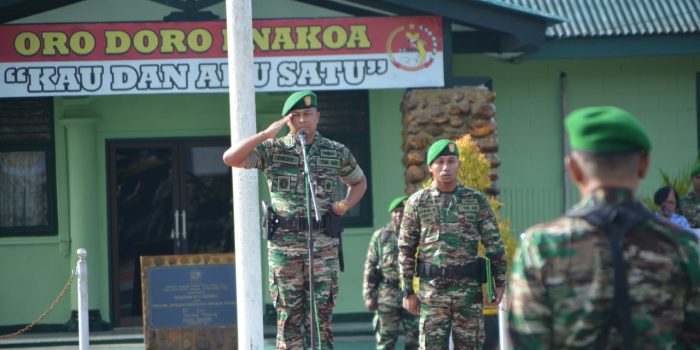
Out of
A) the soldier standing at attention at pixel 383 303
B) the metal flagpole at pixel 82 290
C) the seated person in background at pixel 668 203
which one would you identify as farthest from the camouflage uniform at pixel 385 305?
the seated person in background at pixel 668 203

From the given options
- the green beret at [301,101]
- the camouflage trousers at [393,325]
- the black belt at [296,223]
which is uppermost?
the green beret at [301,101]

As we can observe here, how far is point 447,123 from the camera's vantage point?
40.7 feet

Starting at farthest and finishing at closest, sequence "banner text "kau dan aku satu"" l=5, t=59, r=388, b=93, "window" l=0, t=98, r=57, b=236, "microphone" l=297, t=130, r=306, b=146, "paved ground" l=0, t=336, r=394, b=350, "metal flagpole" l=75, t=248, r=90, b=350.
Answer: "window" l=0, t=98, r=57, b=236 → "paved ground" l=0, t=336, r=394, b=350 → "banner text "kau dan aku satu"" l=5, t=59, r=388, b=93 → "metal flagpole" l=75, t=248, r=90, b=350 → "microphone" l=297, t=130, r=306, b=146

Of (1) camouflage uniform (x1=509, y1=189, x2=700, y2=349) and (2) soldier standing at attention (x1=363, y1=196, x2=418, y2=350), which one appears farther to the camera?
(2) soldier standing at attention (x1=363, y1=196, x2=418, y2=350)

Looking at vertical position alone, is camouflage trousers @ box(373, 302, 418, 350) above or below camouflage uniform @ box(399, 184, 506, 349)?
below

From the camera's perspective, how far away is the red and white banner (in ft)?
38.9

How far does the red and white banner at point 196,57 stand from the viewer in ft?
38.9

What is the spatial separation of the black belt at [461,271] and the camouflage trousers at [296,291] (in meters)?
0.78

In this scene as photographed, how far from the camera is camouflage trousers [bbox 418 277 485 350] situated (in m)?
8.19

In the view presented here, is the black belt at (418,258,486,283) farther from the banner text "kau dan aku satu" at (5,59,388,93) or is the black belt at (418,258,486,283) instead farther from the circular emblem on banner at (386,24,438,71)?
the banner text "kau dan aku satu" at (5,59,388,93)

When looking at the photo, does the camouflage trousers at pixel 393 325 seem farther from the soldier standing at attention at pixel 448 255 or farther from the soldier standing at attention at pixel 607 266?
the soldier standing at attention at pixel 607 266

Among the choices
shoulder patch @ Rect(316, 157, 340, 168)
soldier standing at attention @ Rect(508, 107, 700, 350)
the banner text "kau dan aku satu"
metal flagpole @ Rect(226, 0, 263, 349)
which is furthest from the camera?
the banner text "kau dan aku satu"

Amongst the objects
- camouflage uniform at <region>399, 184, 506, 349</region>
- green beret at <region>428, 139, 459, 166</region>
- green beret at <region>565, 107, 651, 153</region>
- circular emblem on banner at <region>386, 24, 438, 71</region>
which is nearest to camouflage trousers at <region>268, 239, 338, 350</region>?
camouflage uniform at <region>399, 184, 506, 349</region>

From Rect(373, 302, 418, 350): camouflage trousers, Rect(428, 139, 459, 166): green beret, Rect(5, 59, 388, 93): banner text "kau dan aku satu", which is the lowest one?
→ Rect(373, 302, 418, 350): camouflage trousers
